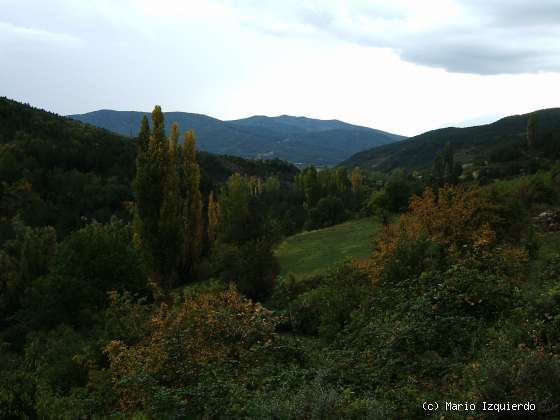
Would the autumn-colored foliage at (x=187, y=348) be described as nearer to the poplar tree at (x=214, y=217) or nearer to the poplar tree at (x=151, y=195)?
the poplar tree at (x=151, y=195)

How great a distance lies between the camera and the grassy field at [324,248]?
90.6ft

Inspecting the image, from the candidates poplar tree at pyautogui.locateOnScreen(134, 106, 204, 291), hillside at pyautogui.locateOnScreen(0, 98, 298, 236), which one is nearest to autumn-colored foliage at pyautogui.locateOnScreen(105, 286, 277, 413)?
poplar tree at pyautogui.locateOnScreen(134, 106, 204, 291)

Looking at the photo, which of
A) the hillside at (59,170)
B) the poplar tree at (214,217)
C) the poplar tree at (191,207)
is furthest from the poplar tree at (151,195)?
the hillside at (59,170)

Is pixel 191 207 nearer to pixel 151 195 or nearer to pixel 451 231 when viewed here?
pixel 151 195

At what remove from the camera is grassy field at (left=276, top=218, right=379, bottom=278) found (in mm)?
27625

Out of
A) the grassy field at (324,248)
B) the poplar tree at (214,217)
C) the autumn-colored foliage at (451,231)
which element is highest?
the autumn-colored foliage at (451,231)

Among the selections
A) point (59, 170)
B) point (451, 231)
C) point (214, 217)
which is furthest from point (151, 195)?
point (59, 170)

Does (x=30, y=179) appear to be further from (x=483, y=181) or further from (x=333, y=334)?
(x=333, y=334)

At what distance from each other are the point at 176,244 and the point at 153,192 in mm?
3390

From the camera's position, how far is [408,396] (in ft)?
23.9

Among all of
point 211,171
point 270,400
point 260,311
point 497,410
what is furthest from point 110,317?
point 211,171

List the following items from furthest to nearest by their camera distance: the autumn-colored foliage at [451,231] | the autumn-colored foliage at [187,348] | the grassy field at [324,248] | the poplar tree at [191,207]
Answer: the poplar tree at [191,207]
the grassy field at [324,248]
the autumn-colored foliage at [451,231]
the autumn-colored foliage at [187,348]

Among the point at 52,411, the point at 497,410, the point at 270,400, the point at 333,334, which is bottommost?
the point at 333,334

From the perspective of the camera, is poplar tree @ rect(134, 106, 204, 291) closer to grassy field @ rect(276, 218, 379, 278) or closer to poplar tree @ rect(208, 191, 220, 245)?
grassy field @ rect(276, 218, 379, 278)
